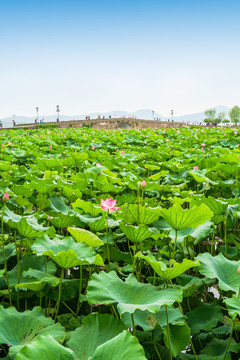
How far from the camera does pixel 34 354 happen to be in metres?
0.68

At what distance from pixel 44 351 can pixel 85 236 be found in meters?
0.57

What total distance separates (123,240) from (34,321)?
86 centimetres

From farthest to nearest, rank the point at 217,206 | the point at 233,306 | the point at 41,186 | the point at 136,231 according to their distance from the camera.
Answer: the point at 41,186, the point at 217,206, the point at 136,231, the point at 233,306

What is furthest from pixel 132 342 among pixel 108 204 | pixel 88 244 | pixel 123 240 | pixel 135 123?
pixel 135 123

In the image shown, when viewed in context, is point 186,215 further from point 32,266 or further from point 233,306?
point 32,266

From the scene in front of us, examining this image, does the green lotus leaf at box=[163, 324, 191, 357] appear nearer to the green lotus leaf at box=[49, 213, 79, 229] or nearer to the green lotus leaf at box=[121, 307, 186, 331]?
the green lotus leaf at box=[121, 307, 186, 331]

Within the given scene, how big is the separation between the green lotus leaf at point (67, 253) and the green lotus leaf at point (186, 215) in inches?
13.7

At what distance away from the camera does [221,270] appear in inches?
47.8

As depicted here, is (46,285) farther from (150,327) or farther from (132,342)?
(132,342)

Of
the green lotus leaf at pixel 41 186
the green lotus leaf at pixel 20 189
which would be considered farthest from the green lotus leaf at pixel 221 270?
the green lotus leaf at pixel 20 189

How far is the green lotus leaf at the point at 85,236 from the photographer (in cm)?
121

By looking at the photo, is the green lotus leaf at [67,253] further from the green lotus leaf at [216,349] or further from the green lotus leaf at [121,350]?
the green lotus leaf at [216,349]

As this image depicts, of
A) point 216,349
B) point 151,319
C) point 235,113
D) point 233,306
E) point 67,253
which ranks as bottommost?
point 216,349

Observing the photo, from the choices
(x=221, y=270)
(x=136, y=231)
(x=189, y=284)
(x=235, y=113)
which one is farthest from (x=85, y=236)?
(x=235, y=113)
